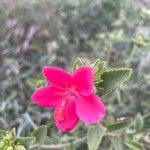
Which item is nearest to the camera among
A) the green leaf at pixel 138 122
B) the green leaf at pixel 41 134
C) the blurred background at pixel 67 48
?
the green leaf at pixel 41 134

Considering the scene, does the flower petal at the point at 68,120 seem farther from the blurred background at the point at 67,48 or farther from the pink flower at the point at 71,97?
the blurred background at the point at 67,48

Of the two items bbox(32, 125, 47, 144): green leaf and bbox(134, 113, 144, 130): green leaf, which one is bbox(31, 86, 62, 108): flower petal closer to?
bbox(32, 125, 47, 144): green leaf

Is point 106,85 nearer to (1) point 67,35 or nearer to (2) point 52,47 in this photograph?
(2) point 52,47

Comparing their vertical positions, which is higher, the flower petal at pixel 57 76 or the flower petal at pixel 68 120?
the flower petal at pixel 57 76

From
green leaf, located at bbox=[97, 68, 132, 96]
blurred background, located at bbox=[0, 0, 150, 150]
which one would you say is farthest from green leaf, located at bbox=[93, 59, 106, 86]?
blurred background, located at bbox=[0, 0, 150, 150]

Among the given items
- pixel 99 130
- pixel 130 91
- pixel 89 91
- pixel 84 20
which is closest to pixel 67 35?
pixel 84 20

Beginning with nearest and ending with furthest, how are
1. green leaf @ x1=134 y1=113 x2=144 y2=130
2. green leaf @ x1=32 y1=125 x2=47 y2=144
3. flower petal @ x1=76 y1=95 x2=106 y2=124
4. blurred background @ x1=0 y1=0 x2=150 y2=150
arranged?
flower petal @ x1=76 y1=95 x2=106 y2=124
green leaf @ x1=32 y1=125 x2=47 y2=144
green leaf @ x1=134 y1=113 x2=144 y2=130
blurred background @ x1=0 y1=0 x2=150 y2=150

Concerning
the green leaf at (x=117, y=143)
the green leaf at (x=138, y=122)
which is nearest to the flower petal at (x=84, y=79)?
the green leaf at (x=117, y=143)

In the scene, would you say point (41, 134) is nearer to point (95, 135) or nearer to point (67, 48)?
point (95, 135)
